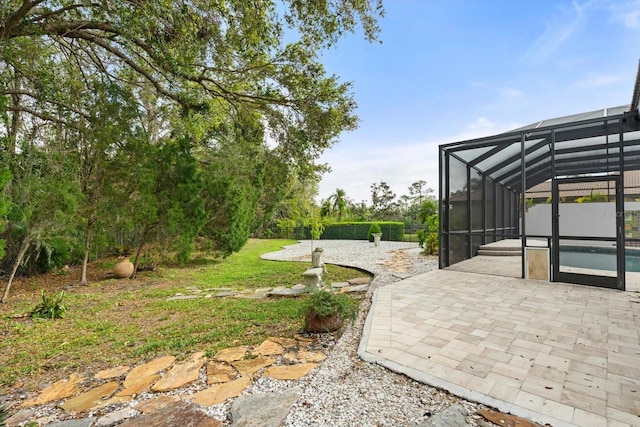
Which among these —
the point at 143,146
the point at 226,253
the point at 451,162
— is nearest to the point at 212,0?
Result: the point at 143,146

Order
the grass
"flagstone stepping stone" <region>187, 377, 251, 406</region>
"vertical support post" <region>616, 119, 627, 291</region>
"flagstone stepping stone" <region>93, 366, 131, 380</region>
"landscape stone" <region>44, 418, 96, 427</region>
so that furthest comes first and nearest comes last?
"vertical support post" <region>616, 119, 627, 291</region>
the grass
"flagstone stepping stone" <region>93, 366, 131, 380</region>
"flagstone stepping stone" <region>187, 377, 251, 406</region>
"landscape stone" <region>44, 418, 96, 427</region>

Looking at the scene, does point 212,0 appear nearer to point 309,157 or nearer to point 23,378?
point 309,157

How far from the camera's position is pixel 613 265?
5.36m

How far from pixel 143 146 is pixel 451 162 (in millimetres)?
7483

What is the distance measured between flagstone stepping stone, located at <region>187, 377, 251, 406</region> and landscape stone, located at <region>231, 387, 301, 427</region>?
11 cm

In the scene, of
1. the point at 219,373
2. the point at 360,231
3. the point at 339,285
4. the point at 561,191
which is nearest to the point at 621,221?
the point at 561,191

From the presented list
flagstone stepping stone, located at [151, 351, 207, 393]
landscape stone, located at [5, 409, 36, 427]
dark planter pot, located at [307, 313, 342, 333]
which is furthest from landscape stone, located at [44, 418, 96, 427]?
dark planter pot, located at [307, 313, 342, 333]

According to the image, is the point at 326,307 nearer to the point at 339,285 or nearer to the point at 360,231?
the point at 339,285

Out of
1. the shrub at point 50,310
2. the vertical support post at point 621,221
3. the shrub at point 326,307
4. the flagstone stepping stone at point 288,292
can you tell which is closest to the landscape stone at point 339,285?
the flagstone stepping stone at point 288,292

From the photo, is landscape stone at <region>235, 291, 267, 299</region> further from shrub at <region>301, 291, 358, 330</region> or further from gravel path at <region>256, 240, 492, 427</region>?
gravel path at <region>256, 240, 492, 427</region>

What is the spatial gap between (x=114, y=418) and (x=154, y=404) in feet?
0.75

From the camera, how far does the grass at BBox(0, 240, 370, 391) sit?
10.0ft

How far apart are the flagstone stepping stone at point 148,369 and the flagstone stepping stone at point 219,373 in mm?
432

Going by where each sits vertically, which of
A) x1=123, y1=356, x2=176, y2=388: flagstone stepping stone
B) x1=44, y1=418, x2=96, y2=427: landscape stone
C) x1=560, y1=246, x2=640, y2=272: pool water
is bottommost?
x1=123, y1=356, x2=176, y2=388: flagstone stepping stone
